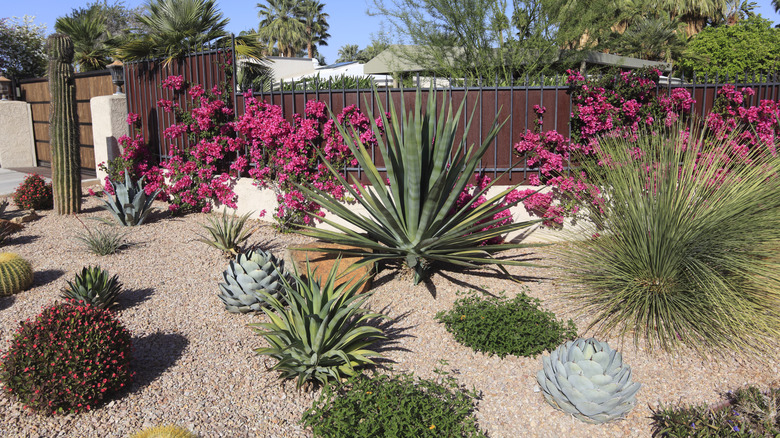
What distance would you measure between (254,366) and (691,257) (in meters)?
3.24

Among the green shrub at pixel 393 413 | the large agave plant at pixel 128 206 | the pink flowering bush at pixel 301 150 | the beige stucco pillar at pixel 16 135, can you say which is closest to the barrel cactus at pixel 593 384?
the green shrub at pixel 393 413

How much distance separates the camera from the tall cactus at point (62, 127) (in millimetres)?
7965

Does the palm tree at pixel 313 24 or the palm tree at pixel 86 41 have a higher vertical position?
the palm tree at pixel 313 24

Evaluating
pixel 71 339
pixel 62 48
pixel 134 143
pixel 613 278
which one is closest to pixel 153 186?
pixel 134 143

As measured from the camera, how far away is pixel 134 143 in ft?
29.6

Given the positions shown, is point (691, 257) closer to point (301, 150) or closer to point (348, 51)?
point (301, 150)

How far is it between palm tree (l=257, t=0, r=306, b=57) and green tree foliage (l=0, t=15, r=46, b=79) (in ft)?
52.2

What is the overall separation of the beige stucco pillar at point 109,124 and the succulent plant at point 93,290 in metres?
5.56

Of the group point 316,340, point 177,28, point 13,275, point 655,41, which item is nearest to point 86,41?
point 177,28

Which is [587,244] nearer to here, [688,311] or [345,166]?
[688,311]

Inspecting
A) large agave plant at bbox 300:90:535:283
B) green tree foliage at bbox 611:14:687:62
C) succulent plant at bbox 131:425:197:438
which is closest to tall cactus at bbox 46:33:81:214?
large agave plant at bbox 300:90:535:283

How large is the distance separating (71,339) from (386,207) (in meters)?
2.63

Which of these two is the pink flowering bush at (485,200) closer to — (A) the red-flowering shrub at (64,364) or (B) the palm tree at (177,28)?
(A) the red-flowering shrub at (64,364)

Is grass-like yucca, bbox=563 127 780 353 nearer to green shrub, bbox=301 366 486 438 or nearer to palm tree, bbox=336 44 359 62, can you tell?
green shrub, bbox=301 366 486 438
